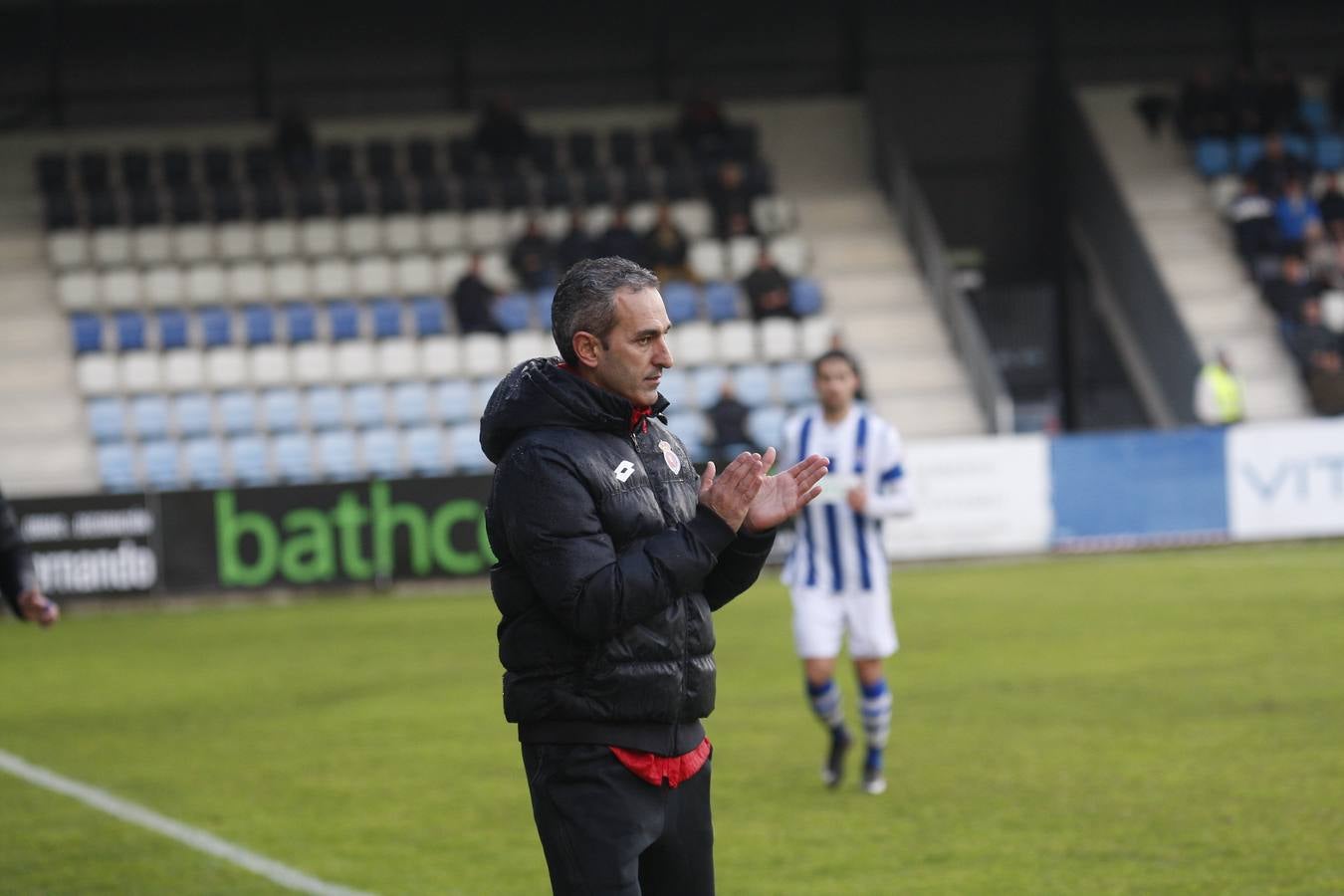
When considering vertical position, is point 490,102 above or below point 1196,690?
above

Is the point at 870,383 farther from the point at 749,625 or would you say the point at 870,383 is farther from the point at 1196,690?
the point at 1196,690

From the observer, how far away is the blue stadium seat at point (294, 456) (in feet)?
A: 76.7

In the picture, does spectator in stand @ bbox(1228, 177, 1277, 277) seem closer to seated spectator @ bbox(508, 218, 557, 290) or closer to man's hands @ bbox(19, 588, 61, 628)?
seated spectator @ bbox(508, 218, 557, 290)

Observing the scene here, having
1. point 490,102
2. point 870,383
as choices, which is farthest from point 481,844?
point 490,102

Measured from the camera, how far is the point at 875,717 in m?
9.37

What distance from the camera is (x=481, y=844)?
8312 mm

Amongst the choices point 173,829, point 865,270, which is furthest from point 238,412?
point 173,829

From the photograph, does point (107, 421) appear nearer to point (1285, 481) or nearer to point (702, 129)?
point (702, 129)

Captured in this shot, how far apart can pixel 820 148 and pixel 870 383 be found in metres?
5.83

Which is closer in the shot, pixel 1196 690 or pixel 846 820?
pixel 846 820

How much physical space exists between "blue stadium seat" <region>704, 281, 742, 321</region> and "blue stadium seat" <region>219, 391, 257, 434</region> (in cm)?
644

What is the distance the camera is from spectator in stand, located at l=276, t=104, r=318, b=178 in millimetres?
27641

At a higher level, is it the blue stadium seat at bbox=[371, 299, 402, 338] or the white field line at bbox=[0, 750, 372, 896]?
the blue stadium seat at bbox=[371, 299, 402, 338]

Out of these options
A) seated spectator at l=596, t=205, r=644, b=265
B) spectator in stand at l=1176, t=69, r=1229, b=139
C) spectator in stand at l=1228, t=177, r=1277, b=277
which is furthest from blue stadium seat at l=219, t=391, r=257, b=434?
spectator in stand at l=1176, t=69, r=1229, b=139
